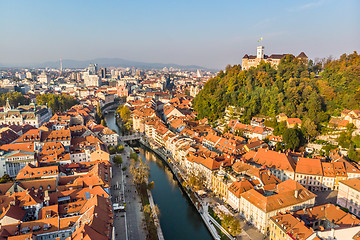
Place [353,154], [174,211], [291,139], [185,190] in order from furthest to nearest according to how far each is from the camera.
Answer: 1. [291,139]
2. [353,154]
3. [185,190]
4. [174,211]

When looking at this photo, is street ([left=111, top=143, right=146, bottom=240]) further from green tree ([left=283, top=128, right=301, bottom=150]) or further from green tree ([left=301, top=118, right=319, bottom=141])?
green tree ([left=301, top=118, right=319, bottom=141])

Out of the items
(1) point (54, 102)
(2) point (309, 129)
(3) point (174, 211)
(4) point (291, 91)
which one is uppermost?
(4) point (291, 91)

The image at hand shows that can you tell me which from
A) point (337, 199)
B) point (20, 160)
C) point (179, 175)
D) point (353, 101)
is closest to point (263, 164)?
point (337, 199)

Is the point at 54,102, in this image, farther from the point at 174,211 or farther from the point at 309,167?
the point at 309,167

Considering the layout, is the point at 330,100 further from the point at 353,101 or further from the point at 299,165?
the point at 299,165

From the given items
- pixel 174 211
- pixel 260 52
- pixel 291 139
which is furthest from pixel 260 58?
pixel 174 211

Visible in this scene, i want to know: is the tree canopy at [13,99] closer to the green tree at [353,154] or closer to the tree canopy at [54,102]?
the tree canopy at [54,102]
